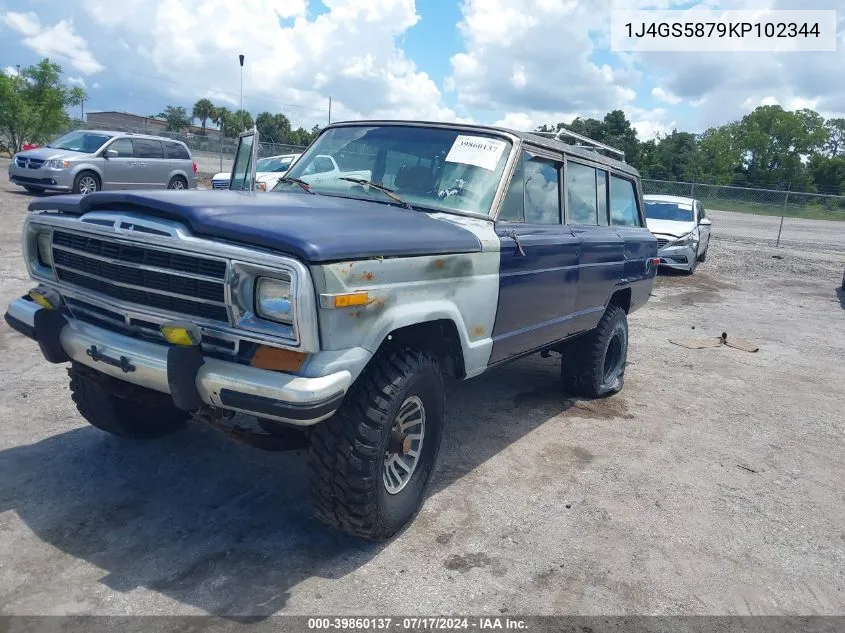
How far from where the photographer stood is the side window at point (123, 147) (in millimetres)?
15820

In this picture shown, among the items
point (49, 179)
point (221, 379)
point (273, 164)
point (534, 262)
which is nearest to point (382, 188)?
point (534, 262)

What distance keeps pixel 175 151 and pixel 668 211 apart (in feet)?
39.2

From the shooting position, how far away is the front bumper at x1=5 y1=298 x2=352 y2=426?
8.72 ft

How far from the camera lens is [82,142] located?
15.8 m

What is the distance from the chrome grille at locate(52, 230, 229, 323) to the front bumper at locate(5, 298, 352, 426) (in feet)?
0.64

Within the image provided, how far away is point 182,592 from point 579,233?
342 cm

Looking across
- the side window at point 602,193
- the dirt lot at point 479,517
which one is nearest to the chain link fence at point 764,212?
the side window at point 602,193

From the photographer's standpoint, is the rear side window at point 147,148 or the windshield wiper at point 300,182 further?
the rear side window at point 147,148

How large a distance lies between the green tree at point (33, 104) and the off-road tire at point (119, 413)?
2914cm

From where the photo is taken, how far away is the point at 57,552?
122 inches

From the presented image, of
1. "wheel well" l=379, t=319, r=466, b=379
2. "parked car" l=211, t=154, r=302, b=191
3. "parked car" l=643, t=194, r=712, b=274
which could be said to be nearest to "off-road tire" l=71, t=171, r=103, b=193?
"parked car" l=211, t=154, r=302, b=191

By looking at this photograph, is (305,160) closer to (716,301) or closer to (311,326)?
(311,326)

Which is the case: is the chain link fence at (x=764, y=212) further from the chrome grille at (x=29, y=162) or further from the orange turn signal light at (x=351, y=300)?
the orange turn signal light at (x=351, y=300)

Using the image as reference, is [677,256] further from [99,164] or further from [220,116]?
[220,116]
